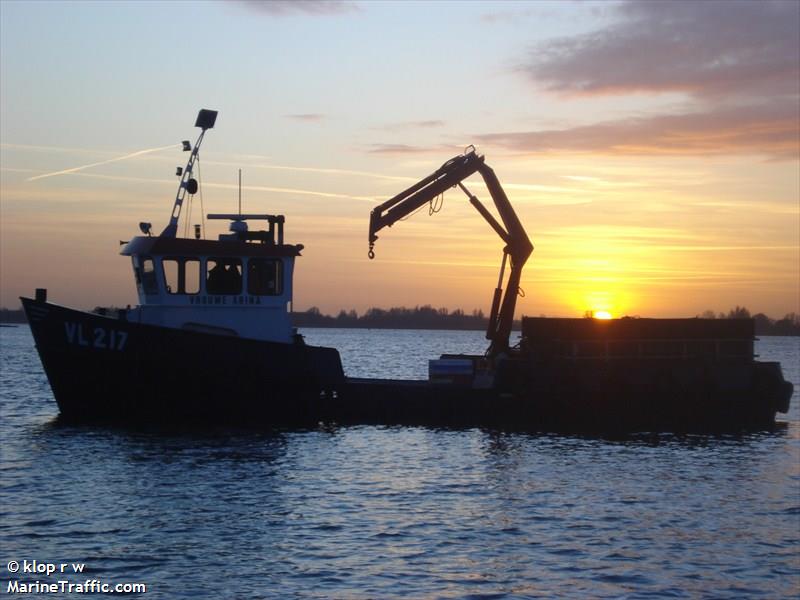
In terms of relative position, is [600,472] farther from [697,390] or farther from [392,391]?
[697,390]

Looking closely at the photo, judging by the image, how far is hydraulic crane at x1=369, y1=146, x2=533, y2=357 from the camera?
30.6 m

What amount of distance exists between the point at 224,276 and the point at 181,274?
117cm

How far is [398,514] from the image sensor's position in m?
17.5

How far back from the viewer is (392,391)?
2827cm

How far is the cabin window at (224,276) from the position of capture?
2745cm

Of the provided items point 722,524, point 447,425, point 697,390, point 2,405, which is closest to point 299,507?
point 722,524

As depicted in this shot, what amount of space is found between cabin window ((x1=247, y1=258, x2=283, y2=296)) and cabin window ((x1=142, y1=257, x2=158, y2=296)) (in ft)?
8.42

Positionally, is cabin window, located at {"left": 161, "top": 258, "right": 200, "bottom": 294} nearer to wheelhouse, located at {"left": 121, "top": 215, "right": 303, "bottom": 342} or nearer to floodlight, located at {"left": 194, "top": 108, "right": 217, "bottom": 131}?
wheelhouse, located at {"left": 121, "top": 215, "right": 303, "bottom": 342}

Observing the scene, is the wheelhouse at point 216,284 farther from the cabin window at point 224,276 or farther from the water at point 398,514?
the water at point 398,514

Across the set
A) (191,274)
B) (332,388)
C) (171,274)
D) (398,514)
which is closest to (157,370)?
(171,274)

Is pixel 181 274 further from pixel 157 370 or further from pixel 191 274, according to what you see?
pixel 157 370

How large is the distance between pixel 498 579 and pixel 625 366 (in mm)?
17611

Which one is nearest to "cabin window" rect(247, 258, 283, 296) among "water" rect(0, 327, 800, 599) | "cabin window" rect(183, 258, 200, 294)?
"cabin window" rect(183, 258, 200, 294)

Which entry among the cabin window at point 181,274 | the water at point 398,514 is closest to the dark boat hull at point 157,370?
the water at point 398,514
